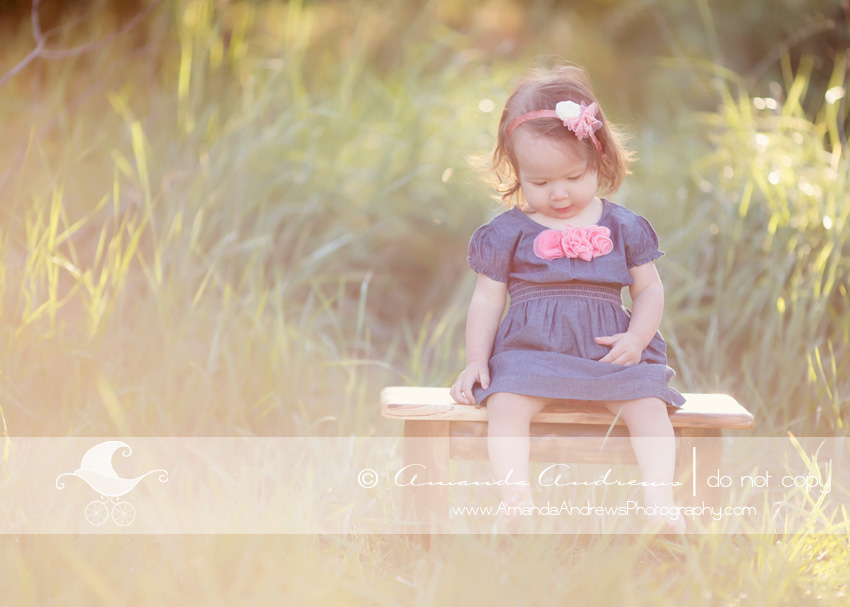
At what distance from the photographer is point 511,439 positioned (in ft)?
6.63

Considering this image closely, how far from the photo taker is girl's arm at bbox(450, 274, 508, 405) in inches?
83.8

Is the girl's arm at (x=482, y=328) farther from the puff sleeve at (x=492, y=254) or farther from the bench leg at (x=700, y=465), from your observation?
the bench leg at (x=700, y=465)

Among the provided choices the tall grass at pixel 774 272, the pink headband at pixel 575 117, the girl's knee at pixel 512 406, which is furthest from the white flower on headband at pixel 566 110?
the tall grass at pixel 774 272

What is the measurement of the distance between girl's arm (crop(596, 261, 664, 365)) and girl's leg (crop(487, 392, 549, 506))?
232 millimetres

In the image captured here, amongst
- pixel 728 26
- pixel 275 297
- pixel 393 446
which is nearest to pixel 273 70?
pixel 275 297

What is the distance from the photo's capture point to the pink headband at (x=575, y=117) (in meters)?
2.08

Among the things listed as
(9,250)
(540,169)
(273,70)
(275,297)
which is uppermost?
(273,70)

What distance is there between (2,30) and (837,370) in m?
3.41

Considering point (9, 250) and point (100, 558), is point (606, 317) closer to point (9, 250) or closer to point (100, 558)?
point (100, 558)

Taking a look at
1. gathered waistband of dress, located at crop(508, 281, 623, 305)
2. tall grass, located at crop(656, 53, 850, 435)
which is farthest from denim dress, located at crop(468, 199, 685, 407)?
tall grass, located at crop(656, 53, 850, 435)

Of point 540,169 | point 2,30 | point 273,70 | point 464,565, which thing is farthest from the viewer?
point 273,70

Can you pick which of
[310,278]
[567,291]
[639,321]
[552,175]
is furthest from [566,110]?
[310,278]

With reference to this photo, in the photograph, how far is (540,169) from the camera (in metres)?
2.10

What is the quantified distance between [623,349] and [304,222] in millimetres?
2120
